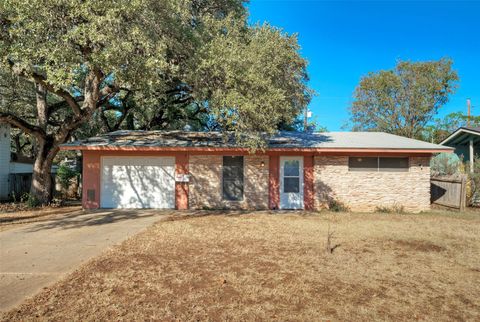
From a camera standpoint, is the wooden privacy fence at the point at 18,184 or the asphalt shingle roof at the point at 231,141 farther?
the wooden privacy fence at the point at 18,184

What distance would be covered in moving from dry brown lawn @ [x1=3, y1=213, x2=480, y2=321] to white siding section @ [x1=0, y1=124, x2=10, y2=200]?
11628 millimetres

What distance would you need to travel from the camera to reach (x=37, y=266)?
564 cm

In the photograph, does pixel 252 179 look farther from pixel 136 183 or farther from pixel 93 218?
pixel 93 218

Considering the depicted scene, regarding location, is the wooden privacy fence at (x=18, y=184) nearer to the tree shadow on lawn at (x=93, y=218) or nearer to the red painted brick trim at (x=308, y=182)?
the tree shadow on lawn at (x=93, y=218)

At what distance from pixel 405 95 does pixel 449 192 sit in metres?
19.4

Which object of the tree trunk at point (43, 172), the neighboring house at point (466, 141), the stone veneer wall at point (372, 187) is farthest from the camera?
the neighboring house at point (466, 141)

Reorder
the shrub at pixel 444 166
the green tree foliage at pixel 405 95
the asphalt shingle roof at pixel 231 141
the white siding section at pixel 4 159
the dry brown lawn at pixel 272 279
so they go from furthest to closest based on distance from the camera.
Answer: the green tree foliage at pixel 405 95, the shrub at pixel 444 166, the white siding section at pixel 4 159, the asphalt shingle roof at pixel 231 141, the dry brown lawn at pixel 272 279

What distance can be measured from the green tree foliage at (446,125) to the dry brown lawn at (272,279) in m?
27.4

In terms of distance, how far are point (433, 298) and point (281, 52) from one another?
26.4 feet

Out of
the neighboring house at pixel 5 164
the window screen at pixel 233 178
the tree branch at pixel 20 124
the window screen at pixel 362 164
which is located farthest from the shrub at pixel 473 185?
the neighboring house at pixel 5 164

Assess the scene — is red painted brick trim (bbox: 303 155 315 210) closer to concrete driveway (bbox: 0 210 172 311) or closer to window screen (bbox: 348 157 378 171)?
window screen (bbox: 348 157 378 171)

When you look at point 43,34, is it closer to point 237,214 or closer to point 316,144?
point 237,214

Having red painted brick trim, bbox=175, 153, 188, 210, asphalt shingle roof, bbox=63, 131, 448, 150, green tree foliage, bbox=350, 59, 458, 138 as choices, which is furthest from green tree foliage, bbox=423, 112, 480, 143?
red painted brick trim, bbox=175, 153, 188, 210

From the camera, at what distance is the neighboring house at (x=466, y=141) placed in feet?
54.8
